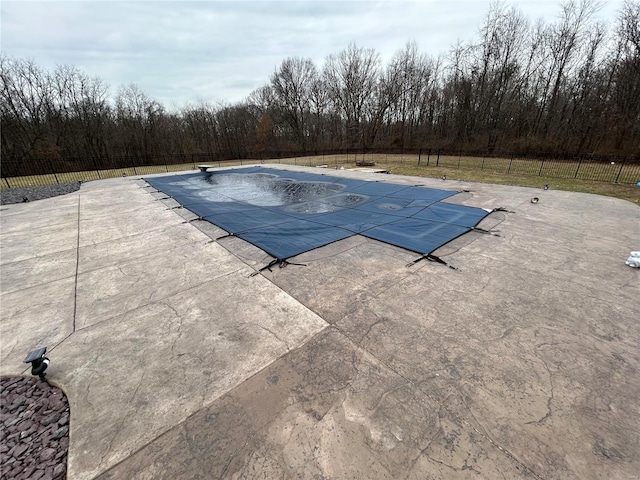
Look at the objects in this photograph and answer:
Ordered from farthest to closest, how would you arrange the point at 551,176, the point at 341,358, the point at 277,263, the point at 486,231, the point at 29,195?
1. the point at 551,176
2. the point at 29,195
3. the point at 486,231
4. the point at 277,263
5. the point at 341,358

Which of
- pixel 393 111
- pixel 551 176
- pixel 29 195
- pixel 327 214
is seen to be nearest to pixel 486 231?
pixel 327 214

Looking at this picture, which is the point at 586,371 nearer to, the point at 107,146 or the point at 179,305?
the point at 179,305

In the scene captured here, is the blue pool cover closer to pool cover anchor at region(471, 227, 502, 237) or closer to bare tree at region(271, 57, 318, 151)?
pool cover anchor at region(471, 227, 502, 237)

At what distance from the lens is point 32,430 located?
5.48 ft

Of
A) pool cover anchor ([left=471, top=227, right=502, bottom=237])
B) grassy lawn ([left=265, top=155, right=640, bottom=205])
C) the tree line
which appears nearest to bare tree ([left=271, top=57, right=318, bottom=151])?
the tree line

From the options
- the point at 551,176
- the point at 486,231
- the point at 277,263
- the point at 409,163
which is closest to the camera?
the point at 277,263

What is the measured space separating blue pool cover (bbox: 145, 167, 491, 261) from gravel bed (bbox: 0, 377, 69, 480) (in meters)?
2.67

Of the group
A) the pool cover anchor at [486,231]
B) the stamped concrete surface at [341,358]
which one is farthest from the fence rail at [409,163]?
the stamped concrete surface at [341,358]

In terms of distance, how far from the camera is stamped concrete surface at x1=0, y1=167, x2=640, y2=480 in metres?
1.49

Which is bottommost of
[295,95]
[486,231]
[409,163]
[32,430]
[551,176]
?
[32,430]

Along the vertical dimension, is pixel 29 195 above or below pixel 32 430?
above

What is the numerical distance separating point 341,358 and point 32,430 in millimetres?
2183

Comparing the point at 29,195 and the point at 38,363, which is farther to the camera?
the point at 29,195

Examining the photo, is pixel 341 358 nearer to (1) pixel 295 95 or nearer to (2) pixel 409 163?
(2) pixel 409 163
